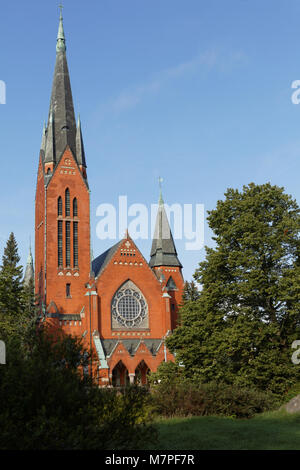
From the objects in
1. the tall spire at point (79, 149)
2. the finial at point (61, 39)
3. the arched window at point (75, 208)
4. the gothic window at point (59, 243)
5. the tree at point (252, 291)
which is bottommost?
the tree at point (252, 291)

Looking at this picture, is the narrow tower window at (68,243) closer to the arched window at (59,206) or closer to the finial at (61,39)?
the arched window at (59,206)

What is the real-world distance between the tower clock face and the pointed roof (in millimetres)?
6965

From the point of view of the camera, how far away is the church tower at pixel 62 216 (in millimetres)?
49188

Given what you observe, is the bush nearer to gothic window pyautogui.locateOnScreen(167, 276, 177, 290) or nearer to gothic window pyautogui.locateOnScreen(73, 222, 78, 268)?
gothic window pyautogui.locateOnScreen(73, 222, 78, 268)

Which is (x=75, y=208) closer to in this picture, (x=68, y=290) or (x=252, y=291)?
(x=68, y=290)

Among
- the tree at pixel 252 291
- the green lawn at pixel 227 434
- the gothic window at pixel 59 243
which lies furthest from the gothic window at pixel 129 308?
the green lawn at pixel 227 434

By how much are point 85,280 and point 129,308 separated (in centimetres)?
505

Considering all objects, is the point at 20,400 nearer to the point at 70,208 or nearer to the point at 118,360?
the point at 118,360

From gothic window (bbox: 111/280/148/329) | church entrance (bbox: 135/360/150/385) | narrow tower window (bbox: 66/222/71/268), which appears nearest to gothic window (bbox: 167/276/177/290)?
gothic window (bbox: 111/280/148/329)

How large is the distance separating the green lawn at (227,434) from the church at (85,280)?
2932 cm

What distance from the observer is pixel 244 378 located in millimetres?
25594
